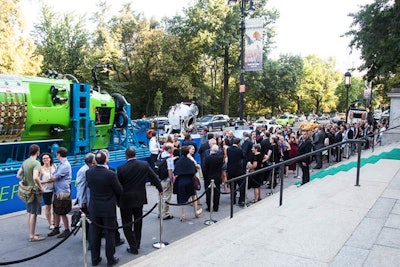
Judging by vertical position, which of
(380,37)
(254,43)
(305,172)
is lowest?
(305,172)

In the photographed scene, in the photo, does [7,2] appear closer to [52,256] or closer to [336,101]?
[52,256]

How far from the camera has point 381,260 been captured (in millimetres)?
4578

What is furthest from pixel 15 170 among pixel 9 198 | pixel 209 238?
pixel 209 238

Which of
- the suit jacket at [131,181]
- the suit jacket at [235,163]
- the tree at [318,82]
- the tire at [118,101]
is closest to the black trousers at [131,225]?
the suit jacket at [131,181]

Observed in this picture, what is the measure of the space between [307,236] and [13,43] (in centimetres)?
2467

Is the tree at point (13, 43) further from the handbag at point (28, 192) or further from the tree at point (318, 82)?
the tree at point (318, 82)

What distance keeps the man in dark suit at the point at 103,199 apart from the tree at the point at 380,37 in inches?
654

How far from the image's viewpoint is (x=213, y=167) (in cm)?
858

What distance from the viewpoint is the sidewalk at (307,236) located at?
15.5 feet

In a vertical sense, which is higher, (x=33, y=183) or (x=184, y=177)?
(x=33, y=183)

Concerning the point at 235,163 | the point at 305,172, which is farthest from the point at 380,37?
the point at 235,163

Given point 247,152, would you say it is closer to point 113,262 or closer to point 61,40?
point 113,262

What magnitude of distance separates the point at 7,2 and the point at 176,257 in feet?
80.6

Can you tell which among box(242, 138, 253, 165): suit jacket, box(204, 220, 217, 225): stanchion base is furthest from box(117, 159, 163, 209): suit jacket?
box(242, 138, 253, 165): suit jacket
